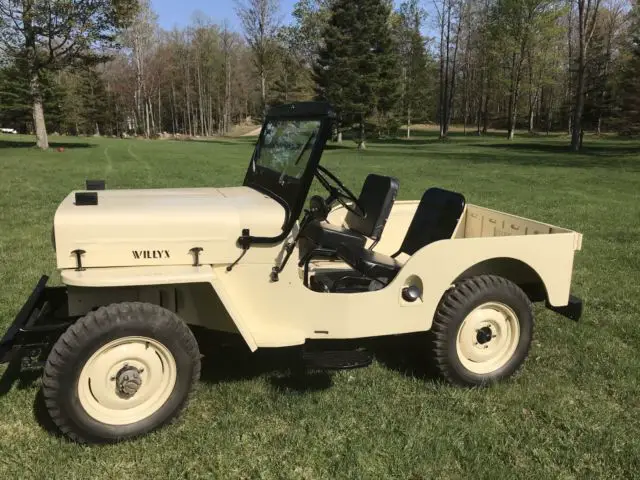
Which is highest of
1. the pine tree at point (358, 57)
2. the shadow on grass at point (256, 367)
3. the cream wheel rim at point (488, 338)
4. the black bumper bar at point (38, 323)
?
the pine tree at point (358, 57)

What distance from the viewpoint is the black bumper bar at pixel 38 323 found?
288 cm

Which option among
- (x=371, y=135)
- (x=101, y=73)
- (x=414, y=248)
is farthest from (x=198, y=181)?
(x=101, y=73)

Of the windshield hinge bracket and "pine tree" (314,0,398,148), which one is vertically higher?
"pine tree" (314,0,398,148)

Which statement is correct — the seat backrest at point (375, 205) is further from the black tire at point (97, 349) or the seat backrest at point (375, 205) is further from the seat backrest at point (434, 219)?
the black tire at point (97, 349)

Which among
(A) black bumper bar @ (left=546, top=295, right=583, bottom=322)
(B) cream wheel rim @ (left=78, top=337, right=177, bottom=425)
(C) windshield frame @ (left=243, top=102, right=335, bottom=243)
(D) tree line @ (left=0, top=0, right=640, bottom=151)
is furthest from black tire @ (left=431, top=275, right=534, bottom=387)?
(D) tree line @ (left=0, top=0, right=640, bottom=151)

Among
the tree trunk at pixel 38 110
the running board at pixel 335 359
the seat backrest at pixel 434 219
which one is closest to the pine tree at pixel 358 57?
the tree trunk at pixel 38 110

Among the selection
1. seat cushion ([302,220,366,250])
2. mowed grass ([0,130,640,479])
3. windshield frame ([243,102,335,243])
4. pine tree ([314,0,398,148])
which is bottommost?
mowed grass ([0,130,640,479])

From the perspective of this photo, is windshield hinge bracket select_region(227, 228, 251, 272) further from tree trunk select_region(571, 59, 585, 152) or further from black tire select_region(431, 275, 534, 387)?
tree trunk select_region(571, 59, 585, 152)

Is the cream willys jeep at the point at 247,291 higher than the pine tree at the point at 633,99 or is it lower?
lower

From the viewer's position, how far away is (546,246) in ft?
12.1

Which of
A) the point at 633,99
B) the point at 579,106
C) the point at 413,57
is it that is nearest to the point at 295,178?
the point at 579,106

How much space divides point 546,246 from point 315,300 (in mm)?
1603

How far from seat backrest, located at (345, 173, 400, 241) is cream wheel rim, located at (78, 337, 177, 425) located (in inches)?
77.5

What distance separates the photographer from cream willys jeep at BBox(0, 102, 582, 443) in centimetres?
289
